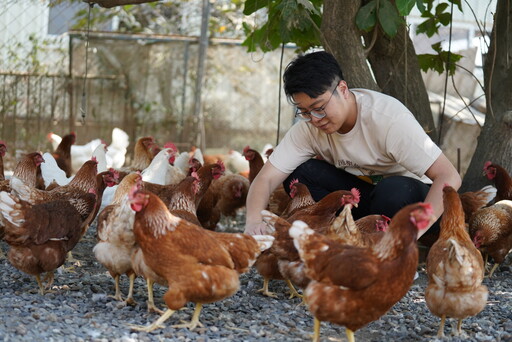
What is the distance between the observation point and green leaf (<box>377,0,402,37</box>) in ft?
14.2

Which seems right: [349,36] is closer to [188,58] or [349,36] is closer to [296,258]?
[296,258]

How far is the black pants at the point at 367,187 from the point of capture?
157 inches

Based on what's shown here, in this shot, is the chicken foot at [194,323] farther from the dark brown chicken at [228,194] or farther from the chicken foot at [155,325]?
the dark brown chicken at [228,194]

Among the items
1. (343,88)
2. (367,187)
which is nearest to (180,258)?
(343,88)

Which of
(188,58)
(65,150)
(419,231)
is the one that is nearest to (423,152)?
(419,231)

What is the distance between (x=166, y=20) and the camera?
10852 millimetres

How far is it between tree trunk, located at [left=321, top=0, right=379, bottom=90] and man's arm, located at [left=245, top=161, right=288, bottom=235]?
1.23m

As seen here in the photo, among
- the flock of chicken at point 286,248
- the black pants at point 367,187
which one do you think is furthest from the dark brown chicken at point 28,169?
the black pants at point 367,187

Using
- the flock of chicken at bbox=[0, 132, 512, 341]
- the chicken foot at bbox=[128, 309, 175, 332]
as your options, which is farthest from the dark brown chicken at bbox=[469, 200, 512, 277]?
the chicken foot at bbox=[128, 309, 175, 332]

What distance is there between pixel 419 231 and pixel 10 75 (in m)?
7.19

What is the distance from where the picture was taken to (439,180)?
11.6 feet

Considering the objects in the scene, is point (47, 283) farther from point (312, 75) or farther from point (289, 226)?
point (312, 75)

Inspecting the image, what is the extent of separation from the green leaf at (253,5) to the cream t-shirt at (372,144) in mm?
1333

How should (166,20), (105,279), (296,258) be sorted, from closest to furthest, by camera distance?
(296,258) → (105,279) → (166,20)
